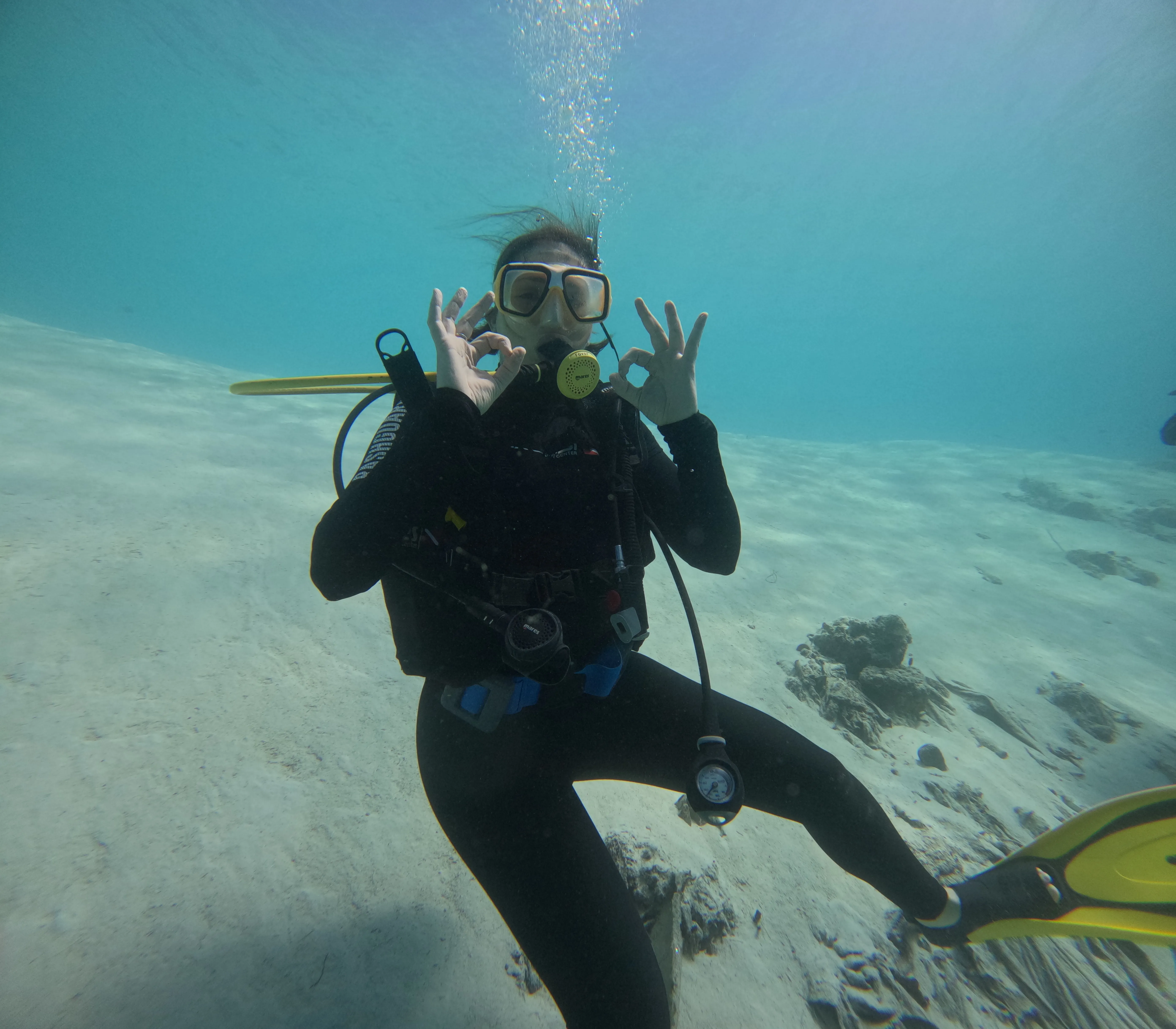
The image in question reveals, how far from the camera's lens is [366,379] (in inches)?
88.0

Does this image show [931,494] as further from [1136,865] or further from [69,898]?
[69,898]

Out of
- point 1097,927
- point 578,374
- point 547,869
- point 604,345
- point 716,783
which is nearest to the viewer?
point 547,869

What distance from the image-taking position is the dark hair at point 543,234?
8.70 feet

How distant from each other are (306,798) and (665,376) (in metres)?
2.71

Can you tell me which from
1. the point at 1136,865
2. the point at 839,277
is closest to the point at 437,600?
the point at 1136,865

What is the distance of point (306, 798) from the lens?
237 centimetres

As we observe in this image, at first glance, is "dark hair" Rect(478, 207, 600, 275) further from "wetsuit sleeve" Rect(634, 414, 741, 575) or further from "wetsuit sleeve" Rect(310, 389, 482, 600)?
"wetsuit sleeve" Rect(634, 414, 741, 575)

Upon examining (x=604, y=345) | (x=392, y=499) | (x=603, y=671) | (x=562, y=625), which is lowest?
(x=603, y=671)

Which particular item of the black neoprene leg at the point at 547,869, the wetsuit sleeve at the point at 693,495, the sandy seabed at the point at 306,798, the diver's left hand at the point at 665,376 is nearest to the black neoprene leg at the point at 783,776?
the black neoprene leg at the point at 547,869

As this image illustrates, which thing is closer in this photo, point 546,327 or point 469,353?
point 469,353

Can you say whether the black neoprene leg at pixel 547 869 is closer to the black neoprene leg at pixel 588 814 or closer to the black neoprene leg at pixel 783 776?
the black neoprene leg at pixel 588 814

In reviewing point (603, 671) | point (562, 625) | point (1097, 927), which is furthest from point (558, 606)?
point (1097, 927)

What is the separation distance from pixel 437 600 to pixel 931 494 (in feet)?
47.5

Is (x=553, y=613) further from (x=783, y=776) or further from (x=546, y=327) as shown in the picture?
(x=546, y=327)
